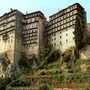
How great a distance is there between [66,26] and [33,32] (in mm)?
7773

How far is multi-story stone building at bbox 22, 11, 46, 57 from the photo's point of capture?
61.2 m

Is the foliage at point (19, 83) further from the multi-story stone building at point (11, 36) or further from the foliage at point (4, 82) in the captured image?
the multi-story stone building at point (11, 36)

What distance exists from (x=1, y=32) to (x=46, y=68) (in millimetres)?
16584

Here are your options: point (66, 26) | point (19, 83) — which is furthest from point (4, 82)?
point (66, 26)

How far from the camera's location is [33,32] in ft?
205

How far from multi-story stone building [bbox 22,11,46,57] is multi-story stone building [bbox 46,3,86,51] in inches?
83.1

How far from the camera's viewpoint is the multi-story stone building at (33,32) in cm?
6119

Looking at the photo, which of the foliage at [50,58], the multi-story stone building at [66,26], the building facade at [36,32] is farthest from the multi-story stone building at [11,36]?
the multi-story stone building at [66,26]

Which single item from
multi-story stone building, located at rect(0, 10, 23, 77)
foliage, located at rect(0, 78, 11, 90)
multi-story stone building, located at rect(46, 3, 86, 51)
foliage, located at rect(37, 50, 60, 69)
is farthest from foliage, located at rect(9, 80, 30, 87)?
multi-story stone building, located at rect(46, 3, 86, 51)

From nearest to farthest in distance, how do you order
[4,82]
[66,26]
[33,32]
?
[4,82]
[66,26]
[33,32]

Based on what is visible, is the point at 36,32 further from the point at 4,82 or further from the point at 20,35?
the point at 4,82

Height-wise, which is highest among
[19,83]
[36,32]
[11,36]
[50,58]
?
[36,32]

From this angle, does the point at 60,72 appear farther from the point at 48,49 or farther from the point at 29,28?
the point at 29,28

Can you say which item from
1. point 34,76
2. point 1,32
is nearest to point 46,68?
point 34,76
